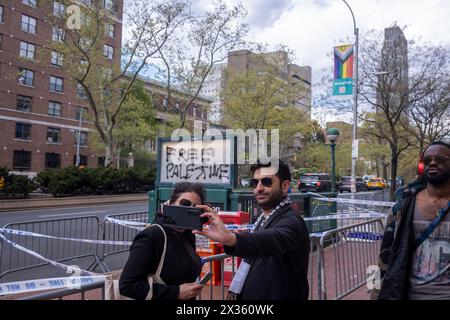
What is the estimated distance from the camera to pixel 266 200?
240cm

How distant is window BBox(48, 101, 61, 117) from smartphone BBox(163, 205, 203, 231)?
48761 millimetres

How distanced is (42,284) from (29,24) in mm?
47536

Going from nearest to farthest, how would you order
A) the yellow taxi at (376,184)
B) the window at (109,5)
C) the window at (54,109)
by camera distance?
the window at (109,5)
the yellow taxi at (376,184)
the window at (54,109)

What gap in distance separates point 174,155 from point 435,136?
2056 centimetres

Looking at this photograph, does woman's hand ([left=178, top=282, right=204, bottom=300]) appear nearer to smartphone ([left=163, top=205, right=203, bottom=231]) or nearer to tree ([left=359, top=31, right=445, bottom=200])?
smartphone ([left=163, top=205, right=203, bottom=231])

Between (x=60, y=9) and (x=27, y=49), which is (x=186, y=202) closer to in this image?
(x=60, y=9)

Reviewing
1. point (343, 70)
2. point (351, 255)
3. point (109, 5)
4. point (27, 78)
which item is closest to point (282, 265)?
point (351, 255)

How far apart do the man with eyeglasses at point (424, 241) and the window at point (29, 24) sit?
1877 inches

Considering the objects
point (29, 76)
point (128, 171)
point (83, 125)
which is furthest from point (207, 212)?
point (83, 125)

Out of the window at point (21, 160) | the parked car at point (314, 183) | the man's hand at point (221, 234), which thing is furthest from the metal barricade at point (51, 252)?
the window at point (21, 160)

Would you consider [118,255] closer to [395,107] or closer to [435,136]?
[395,107]

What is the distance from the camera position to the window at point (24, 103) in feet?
141

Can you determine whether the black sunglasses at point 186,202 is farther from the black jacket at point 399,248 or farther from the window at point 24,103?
the window at point 24,103
